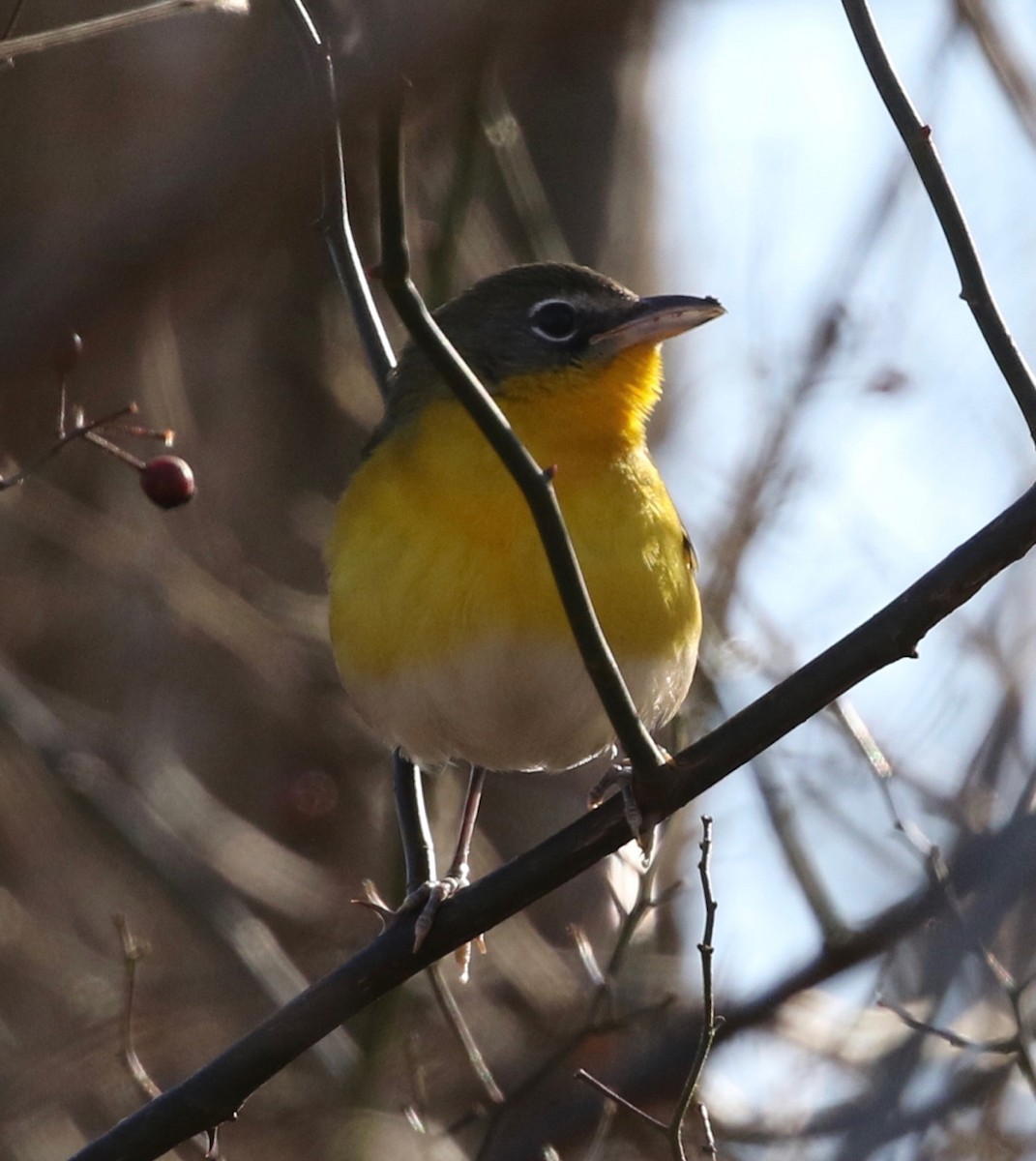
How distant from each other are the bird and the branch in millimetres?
150

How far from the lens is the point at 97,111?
7.51 m

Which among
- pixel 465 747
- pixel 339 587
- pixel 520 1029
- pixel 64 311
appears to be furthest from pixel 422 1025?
pixel 64 311

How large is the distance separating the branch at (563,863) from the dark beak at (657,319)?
1.45m

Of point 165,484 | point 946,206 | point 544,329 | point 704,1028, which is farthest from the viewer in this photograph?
point 544,329

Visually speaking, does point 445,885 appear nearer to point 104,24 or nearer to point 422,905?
point 422,905

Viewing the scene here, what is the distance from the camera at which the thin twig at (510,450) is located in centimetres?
253

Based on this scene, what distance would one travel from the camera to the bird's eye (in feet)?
15.3

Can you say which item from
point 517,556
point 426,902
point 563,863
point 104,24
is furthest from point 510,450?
point 426,902

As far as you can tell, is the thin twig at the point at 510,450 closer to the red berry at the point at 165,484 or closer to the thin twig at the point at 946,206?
the thin twig at the point at 946,206

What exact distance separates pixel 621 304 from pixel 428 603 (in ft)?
3.85

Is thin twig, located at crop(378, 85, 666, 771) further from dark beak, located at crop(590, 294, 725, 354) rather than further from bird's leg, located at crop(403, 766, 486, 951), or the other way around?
dark beak, located at crop(590, 294, 725, 354)

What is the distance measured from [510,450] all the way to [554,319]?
1992 mm

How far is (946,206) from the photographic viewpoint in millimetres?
3076

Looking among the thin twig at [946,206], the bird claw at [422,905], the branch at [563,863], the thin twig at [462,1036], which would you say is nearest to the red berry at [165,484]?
the bird claw at [422,905]
